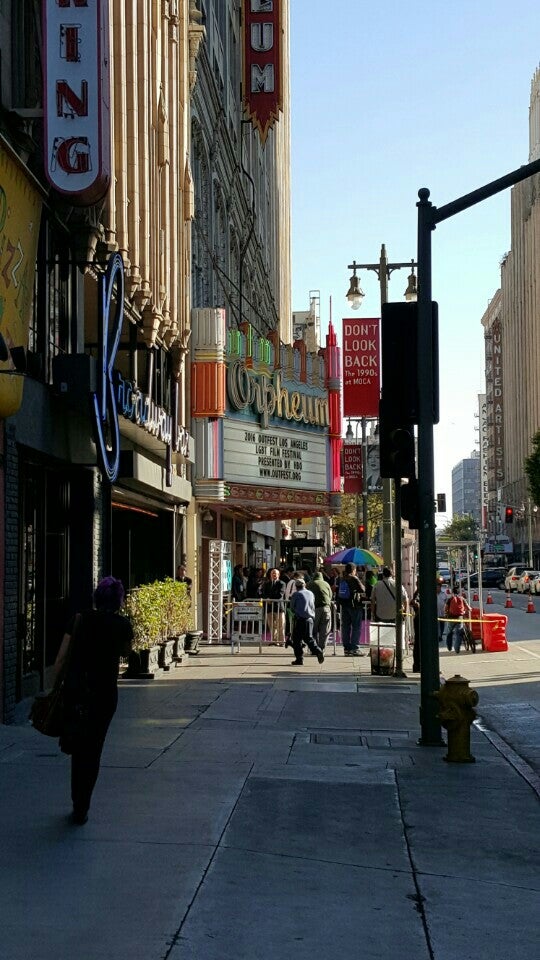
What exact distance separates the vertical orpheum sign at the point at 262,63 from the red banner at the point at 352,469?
11017 millimetres

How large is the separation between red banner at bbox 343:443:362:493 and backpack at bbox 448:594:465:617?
46.0ft

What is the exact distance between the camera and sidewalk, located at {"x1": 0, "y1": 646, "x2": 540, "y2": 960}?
6.14m

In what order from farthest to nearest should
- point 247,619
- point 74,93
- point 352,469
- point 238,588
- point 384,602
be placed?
1. point 352,469
2. point 238,588
3. point 247,619
4. point 384,602
5. point 74,93

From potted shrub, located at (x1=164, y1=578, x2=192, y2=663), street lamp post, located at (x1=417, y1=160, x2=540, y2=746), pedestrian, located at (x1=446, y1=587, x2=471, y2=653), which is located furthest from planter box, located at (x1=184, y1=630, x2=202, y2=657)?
street lamp post, located at (x1=417, y1=160, x2=540, y2=746)

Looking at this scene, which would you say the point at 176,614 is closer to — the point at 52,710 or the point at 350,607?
the point at 350,607

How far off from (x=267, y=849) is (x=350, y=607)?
17984mm

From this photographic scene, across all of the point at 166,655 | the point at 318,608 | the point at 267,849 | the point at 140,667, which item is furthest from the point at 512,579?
the point at 267,849

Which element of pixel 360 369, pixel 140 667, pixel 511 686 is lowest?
pixel 511 686

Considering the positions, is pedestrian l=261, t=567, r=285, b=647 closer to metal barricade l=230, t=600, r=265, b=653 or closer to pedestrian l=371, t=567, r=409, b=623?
metal barricade l=230, t=600, r=265, b=653

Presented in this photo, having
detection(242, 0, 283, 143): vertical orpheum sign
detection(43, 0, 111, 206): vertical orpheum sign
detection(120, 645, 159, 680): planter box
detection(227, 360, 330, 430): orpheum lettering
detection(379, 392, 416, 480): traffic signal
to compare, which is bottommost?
detection(120, 645, 159, 680): planter box

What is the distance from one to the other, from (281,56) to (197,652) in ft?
84.3

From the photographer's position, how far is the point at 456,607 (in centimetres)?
2803

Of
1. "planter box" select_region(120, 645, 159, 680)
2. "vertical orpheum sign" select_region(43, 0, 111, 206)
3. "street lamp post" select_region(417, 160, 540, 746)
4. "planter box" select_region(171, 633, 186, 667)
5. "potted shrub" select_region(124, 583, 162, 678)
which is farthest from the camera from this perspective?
"planter box" select_region(171, 633, 186, 667)

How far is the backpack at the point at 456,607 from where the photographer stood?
91.8 feet
